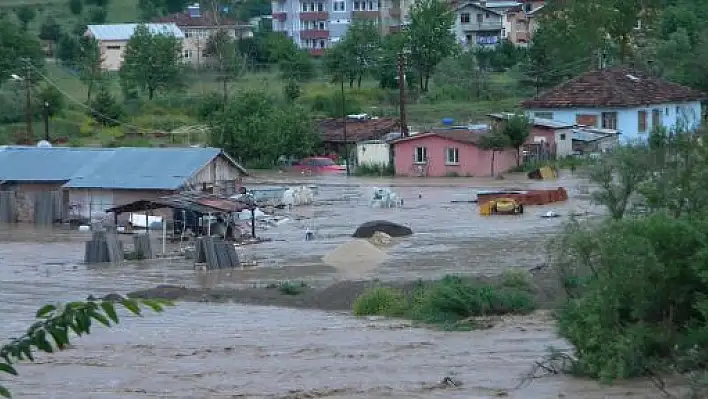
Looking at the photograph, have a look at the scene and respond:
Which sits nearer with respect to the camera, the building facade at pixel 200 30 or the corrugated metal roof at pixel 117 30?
the corrugated metal roof at pixel 117 30

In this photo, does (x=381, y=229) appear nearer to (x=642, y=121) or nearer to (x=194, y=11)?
(x=642, y=121)

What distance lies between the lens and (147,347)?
1981 centimetres

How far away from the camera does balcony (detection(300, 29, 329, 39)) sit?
93.4 meters

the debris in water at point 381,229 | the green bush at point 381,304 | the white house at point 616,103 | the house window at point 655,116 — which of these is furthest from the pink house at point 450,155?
the green bush at point 381,304

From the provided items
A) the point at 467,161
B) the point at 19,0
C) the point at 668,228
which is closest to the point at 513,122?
the point at 467,161

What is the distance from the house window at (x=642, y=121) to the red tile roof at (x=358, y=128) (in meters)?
9.24

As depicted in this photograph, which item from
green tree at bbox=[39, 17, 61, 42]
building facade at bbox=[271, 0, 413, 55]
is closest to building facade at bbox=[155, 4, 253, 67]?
building facade at bbox=[271, 0, 413, 55]

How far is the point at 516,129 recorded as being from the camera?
4669cm

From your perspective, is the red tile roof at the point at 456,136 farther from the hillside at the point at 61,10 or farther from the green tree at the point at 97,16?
the hillside at the point at 61,10

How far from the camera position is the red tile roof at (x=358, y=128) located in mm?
53656

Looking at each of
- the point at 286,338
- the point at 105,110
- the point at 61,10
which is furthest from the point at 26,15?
the point at 286,338

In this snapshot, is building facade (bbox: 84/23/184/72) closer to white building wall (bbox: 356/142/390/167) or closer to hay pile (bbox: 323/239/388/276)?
white building wall (bbox: 356/142/390/167)

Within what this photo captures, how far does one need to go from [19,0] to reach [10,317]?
85.2 meters

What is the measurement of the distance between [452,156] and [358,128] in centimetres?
743
